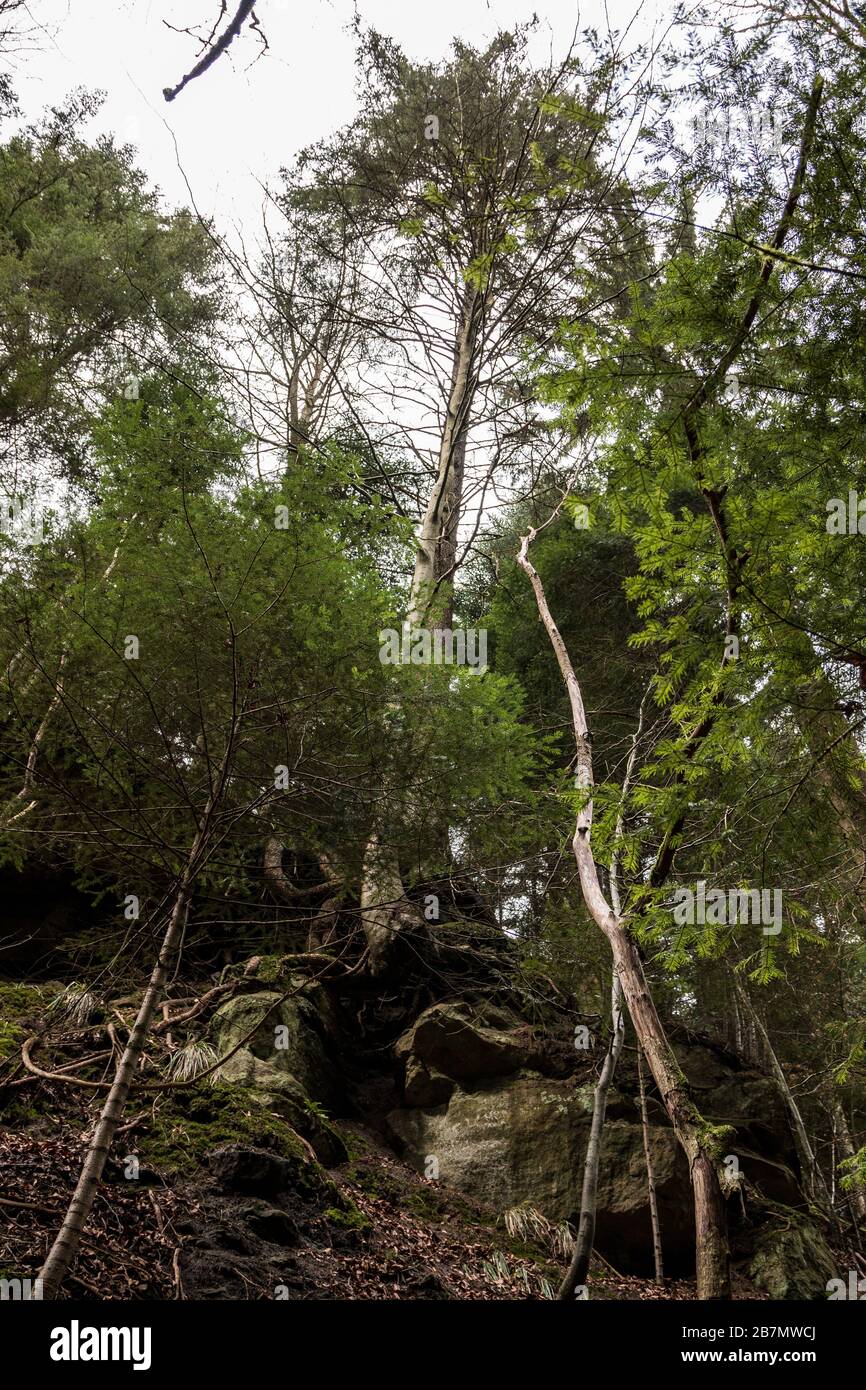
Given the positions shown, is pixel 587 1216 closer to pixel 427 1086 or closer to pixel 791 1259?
pixel 427 1086

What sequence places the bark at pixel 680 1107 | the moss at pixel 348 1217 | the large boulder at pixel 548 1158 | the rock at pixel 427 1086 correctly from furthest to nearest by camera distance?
1. the rock at pixel 427 1086
2. the large boulder at pixel 548 1158
3. the moss at pixel 348 1217
4. the bark at pixel 680 1107

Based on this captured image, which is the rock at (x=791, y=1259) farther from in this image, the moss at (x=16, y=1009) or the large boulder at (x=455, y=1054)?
the moss at (x=16, y=1009)

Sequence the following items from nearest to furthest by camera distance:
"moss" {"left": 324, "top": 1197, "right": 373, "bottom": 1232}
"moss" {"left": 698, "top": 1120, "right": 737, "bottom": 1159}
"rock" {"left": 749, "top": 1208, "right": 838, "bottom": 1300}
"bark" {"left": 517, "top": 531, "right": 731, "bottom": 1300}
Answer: "bark" {"left": 517, "top": 531, "right": 731, "bottom": 1300} < "moss" {"left": 698, "top": 1120, "right": 737, "bottom": 1159} < "moss" {"left": 324, "top": 1197, "right": 373, "bottom": 1232} < "rock" {"left": 749, "top": 1208, "right": 838, "bottom": 1300}

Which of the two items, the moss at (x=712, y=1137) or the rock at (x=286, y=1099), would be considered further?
the rock at (x=286, y=1099)

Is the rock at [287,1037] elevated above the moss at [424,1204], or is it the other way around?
the rock at [287,1037]

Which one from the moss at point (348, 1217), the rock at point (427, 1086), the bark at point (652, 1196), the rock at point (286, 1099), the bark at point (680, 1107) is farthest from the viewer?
the rock at point (427, 1086)

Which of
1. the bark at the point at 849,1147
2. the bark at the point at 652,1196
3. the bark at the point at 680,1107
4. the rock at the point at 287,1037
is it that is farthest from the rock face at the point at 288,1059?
the bark at the point at 849,1147

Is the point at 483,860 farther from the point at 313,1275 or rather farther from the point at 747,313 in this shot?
the point at 747,313

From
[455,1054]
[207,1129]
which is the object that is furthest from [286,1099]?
[455,1054]

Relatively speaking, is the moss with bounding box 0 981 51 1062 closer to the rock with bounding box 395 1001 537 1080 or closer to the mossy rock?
the mossy rock

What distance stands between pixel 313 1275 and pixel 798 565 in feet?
15.6

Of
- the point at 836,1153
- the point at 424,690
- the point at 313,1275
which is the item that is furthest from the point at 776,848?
the point at 836,1153

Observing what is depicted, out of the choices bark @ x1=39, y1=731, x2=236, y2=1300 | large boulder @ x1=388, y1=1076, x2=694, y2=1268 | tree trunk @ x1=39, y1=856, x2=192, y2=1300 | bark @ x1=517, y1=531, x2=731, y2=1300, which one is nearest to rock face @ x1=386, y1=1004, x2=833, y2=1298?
large boulder @ x1=388, y1=1076, x2=694, y2=1268
